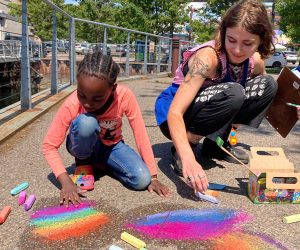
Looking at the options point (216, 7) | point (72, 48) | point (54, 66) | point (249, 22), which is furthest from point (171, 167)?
point (216, 7)

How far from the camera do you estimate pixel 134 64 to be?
1250 cm

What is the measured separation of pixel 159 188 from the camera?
8.14 feet

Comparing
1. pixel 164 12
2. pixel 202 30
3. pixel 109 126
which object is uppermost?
pixel 164 12

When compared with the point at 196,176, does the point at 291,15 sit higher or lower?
higher

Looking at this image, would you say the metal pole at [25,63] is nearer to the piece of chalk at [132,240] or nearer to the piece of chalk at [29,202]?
the piece of chalk at [29,202]

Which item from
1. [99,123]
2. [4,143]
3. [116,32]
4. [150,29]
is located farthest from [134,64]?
[99,123]

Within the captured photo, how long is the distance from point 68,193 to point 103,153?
1.81 ft

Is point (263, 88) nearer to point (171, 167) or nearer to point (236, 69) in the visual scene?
point (236, 69)

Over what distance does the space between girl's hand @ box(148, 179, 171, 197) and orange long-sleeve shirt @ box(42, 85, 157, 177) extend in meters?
0.08

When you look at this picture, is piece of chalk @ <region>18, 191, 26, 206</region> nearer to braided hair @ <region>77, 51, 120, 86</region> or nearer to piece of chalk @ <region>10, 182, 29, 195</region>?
piece of chalk @ <region>10, 182, 29, 195</region>

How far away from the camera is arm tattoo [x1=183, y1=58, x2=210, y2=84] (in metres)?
2.52

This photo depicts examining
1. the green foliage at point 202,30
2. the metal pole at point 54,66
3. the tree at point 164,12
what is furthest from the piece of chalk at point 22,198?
the green foliage at point 202,30

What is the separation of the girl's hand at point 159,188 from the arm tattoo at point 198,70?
68cm

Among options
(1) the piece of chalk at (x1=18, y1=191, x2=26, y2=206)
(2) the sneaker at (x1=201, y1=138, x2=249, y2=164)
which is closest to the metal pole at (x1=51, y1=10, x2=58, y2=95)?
(2) the sneaker at (x1=201, y1=138, x2=249, y2=164)
